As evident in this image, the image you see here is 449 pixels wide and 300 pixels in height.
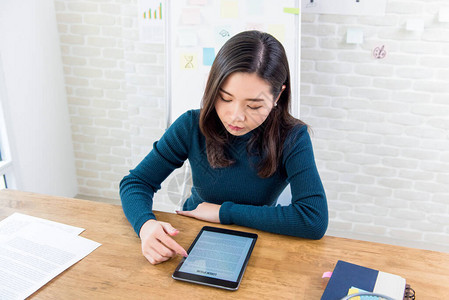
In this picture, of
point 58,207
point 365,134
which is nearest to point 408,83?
point 365,134

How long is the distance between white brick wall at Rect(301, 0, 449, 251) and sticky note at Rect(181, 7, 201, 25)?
2.05 ft

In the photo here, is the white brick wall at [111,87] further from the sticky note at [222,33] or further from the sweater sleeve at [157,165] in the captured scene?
the sweater sleeve at [157,165]

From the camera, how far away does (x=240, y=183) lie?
1289 millimetres

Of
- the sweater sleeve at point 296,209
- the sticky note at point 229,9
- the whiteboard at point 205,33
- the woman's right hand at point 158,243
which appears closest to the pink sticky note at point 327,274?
the sweater sleeve at point 296,209

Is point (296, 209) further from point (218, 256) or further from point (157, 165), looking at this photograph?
point (157, 165)

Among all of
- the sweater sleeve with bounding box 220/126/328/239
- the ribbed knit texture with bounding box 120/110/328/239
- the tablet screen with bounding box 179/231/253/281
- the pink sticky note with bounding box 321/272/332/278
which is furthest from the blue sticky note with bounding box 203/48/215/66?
the pink sticky note with bounding box 321/272/332/278

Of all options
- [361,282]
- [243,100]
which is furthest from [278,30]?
[361,282]

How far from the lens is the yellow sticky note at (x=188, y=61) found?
200 centimetres

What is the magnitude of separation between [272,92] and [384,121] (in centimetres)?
138

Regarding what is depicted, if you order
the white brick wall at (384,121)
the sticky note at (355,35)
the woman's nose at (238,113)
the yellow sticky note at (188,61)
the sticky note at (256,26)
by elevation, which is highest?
the sticky note at (256,26)

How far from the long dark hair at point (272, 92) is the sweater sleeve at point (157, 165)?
0.29 ft

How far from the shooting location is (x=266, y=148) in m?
1.23

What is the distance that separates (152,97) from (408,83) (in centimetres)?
151

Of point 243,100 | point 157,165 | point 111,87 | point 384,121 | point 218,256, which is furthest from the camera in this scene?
point 111,87
